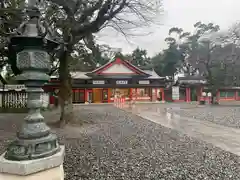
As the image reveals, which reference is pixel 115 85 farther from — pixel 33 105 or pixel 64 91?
pixel 33 105

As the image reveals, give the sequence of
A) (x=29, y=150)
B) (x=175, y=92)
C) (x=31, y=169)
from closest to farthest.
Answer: (x=31, y=169) → (x=29, y=150) → (x=175, y=92)

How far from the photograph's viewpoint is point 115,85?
24.9 m

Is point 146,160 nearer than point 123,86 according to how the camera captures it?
Yes

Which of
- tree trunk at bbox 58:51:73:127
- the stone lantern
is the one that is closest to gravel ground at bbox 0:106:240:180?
the stone lantern

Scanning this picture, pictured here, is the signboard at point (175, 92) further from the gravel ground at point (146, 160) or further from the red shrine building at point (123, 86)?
the gravel ground at point (146, 160)

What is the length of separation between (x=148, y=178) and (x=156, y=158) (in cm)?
108

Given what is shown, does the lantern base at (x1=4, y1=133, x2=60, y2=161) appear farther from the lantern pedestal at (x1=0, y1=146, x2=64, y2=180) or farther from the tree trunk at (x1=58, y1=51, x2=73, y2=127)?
the tree trunk at (x1=58, y1=51, x2=73, y2=127)

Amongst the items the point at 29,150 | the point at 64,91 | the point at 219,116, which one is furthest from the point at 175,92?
the point at 29,150

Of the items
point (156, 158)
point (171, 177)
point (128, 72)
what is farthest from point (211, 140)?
point (128, 72)

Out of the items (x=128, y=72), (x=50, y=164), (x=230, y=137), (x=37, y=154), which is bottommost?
(x=230, y=137)

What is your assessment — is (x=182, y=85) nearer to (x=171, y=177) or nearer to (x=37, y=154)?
(x=171, y=177)

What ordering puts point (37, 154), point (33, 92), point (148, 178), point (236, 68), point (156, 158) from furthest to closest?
1. point (236, 68)
2. point (156, 158)
3. point (148, 178)
4. point (33, 92)
5. point (37, 154)

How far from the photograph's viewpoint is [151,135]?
6.71 meters

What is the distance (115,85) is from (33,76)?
2263 cm
